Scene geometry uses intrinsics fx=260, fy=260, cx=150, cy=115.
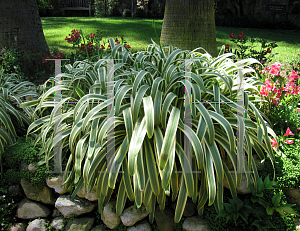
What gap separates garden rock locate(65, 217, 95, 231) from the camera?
2.09m

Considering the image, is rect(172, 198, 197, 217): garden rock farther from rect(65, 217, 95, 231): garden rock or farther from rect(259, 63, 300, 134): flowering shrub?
rect(259, 63, 300, 134): flowering shrub

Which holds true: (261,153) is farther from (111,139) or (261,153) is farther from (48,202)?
(48,202)

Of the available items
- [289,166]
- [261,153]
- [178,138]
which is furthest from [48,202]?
[289,166]

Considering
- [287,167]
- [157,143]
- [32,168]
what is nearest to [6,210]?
[32,168]

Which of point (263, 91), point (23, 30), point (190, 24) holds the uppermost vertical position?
point (190, 24)

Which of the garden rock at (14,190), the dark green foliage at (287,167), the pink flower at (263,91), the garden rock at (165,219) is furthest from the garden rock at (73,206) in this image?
the pink flower at (263,91)

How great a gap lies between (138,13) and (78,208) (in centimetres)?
1465

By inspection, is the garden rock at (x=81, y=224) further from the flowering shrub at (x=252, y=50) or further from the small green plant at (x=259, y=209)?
the flowering shrub at (x=252, y=50)

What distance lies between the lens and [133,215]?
198 cm

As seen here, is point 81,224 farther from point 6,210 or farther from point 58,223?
point 6,210

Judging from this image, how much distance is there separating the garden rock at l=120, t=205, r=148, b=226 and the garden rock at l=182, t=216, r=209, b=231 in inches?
12.4

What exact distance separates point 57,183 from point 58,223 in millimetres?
340

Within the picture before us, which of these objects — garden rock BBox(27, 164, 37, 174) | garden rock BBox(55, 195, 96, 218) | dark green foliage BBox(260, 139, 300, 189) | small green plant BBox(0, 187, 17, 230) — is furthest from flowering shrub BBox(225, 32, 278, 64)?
small green plant BBox(0, 187, 17, 230)

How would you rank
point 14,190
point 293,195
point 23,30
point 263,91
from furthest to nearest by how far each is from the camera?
point 23,30, point 263,91, point 14,190, point 293,195
